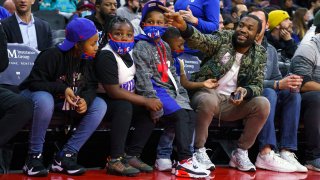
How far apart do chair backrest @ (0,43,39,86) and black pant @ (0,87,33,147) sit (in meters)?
0.56

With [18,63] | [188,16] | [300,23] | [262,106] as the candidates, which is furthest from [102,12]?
[300,23]

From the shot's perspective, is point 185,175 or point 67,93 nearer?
point 67,93

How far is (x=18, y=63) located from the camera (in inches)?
238

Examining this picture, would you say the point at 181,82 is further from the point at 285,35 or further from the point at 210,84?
the point at 285,35

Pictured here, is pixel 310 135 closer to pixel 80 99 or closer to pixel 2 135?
pixel 80 99

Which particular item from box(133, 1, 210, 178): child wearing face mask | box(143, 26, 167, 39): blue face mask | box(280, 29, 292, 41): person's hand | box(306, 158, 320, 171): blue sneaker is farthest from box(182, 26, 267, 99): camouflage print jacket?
box(280, 29, 292, 41): person's hand

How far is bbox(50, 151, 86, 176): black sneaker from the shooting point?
18.3 ft

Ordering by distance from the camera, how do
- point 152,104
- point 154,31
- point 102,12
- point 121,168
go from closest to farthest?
point 121,168, point 152,104, point 154,31, point 102,12

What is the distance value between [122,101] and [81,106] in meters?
0.38

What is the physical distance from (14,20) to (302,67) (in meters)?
2.90

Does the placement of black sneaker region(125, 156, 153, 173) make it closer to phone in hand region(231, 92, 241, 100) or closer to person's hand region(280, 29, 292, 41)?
phone in hand region(231, 92, 241, 100)

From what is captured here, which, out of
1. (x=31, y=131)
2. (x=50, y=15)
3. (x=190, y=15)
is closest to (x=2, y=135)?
(x=31, y=131)

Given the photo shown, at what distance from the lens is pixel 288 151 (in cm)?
674

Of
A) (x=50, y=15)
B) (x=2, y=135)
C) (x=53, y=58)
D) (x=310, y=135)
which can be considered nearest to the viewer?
(x=2, y=135)
